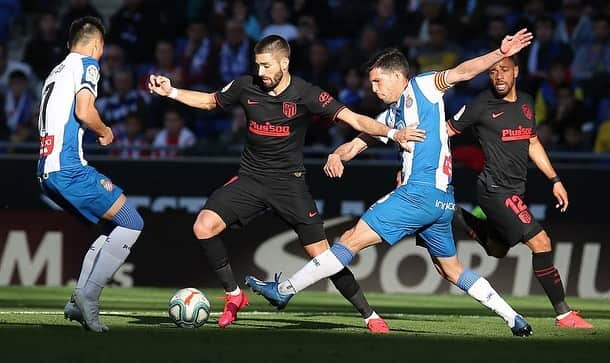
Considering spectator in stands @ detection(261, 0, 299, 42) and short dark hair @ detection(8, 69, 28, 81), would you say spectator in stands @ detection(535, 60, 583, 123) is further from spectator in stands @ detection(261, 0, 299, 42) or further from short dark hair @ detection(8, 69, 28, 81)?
short dark hair @ detection(8, 69, 28, 81)

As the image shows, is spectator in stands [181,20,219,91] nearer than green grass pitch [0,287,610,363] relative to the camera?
No

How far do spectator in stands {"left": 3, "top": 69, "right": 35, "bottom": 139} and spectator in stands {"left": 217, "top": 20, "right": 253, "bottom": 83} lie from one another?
9.37 ft

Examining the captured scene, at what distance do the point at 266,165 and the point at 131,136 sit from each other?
7603 mm

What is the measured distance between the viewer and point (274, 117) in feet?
34.8

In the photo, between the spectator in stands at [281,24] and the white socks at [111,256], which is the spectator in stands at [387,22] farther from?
the white socks at [111,256]

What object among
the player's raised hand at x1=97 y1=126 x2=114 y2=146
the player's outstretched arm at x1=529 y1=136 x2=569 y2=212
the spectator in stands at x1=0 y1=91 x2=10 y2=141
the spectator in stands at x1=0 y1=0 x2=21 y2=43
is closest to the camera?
the player's raised hand at x1=97 y1=126 x2=114 y2=146

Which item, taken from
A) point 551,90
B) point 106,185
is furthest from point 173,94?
point 551,90

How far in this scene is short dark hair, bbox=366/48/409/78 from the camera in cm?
1005

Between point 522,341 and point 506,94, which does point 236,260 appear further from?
point 522,341

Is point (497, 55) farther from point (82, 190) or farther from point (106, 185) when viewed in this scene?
point (82, 190)

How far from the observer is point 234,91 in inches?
420

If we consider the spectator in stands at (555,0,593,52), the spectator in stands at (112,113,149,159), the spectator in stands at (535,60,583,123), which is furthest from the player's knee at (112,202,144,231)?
the spectator in stands at (555,0,593,52)

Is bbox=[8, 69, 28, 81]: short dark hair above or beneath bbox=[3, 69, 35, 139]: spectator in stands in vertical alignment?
above

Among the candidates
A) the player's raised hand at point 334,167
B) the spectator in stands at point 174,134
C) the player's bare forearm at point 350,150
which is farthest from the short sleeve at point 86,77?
the spectator in stands at point 174,134
